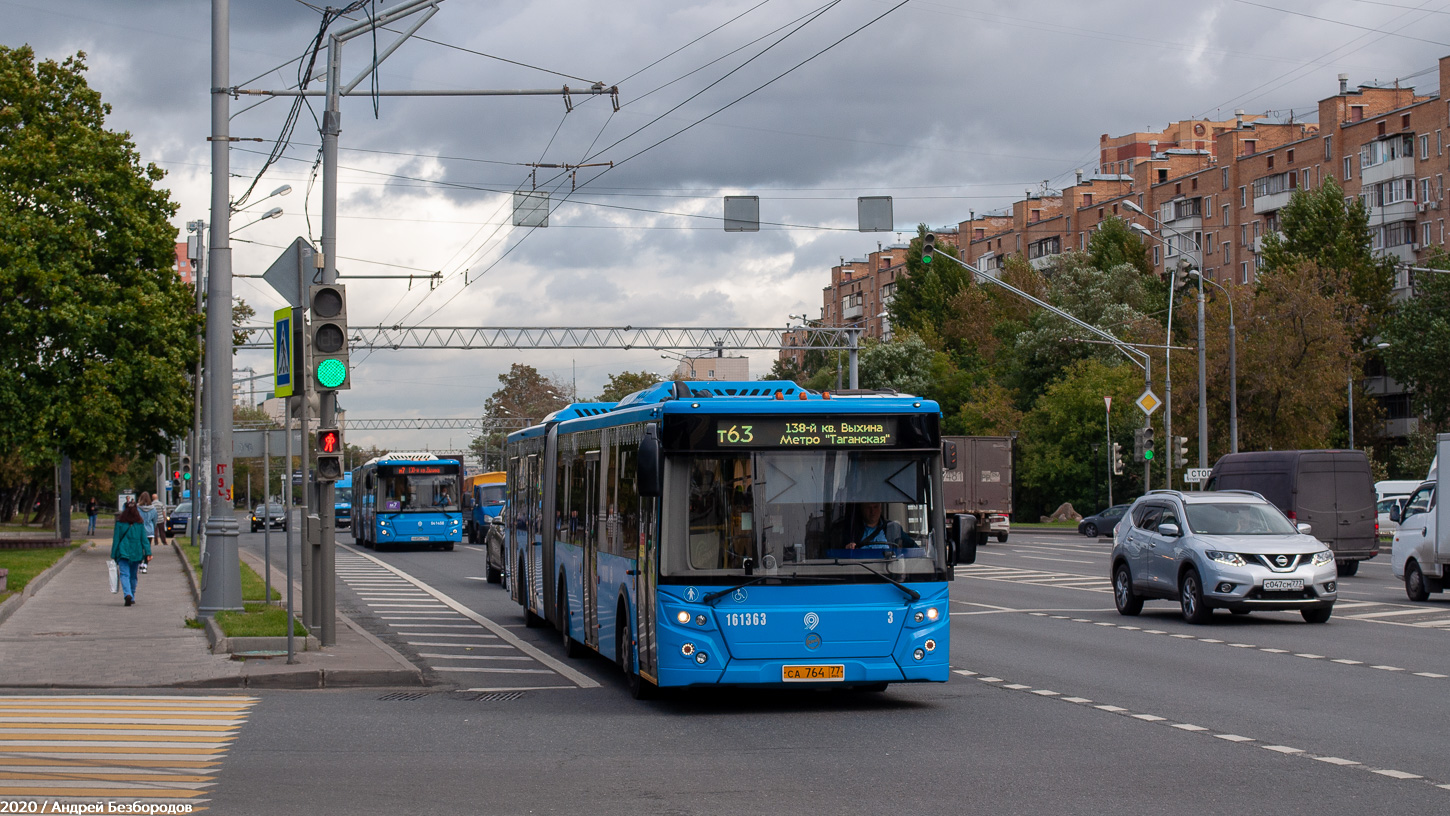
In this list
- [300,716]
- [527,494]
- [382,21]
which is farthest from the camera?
[527,494]

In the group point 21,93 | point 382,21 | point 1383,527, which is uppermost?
point 21,93

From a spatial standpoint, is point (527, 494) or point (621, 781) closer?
point (621, 781)

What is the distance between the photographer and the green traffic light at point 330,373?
48.4 feet

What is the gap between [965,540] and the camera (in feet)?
40.3

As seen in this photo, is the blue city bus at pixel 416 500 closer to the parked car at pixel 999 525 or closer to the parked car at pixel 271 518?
the parked car at pixel 999 525

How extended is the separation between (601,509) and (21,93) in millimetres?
31667

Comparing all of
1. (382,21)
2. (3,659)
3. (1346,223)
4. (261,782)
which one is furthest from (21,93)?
(1346,223)

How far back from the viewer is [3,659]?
14.6m

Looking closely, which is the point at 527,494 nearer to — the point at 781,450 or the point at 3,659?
the point at 3,659

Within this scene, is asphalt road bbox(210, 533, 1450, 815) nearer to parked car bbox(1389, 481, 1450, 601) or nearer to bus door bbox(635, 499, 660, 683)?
bus door bbox(635, 499, 660, 683)

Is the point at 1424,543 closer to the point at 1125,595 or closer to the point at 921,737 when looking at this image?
the point at 1125,595

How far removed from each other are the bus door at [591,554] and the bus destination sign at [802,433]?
283 centimetres

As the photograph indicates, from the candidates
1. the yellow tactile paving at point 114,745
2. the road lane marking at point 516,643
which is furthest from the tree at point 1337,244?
the yellow tactile paving at point 114,745

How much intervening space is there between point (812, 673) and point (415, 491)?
3681 cm
